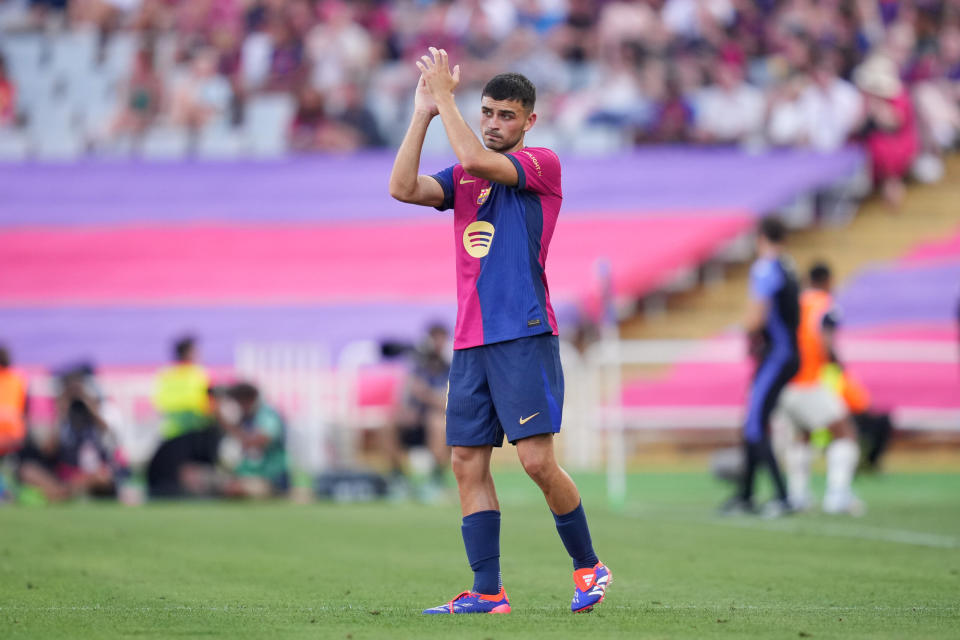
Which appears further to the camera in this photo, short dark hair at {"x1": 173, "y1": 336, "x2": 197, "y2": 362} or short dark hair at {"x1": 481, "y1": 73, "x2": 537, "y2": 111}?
short dark hair at {"x1": 173, "y1": 336, "x2": 197, "y2": 362}

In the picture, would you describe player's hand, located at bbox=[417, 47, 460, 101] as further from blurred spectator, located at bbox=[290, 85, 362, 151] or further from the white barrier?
blurred spectator, located at bbox=[290, 85, 362, 151]

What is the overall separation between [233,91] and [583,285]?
7.78 m

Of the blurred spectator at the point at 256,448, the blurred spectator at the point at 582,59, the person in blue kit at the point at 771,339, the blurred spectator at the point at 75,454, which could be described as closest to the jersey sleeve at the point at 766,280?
the person in blue kit at the point at 771,339

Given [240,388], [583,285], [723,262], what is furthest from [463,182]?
[723,262]

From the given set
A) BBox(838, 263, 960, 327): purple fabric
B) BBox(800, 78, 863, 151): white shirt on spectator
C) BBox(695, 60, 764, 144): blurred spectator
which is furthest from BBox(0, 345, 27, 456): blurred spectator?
BBox(800, 78, 863, 151): white shirt on spectator

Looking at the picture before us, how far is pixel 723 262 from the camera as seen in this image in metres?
22.8

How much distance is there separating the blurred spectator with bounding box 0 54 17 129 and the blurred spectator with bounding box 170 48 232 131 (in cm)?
275

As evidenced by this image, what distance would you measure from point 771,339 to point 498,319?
6.71 m

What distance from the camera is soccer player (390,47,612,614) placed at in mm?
6332

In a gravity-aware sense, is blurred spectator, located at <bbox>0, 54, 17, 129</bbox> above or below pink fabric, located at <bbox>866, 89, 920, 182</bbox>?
above

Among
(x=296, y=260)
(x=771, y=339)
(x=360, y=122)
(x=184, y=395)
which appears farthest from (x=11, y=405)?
(x=360, y=122)

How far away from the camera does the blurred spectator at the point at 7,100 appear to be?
2562 cm

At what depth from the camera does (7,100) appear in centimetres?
2597

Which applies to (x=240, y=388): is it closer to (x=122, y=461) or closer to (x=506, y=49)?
(x=122, y=461)
